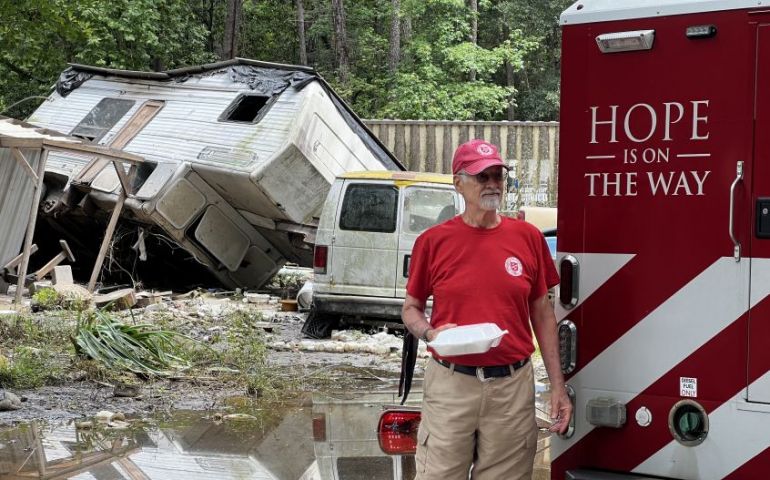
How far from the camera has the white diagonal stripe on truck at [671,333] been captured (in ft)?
14.5

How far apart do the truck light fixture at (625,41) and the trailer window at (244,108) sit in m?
14.7

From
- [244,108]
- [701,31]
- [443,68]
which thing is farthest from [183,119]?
[701,31]

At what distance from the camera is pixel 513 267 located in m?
4.64

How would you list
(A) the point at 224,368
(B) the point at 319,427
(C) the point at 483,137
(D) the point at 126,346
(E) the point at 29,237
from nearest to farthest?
(B) the point at 319,427 < (D) the point at 126,346 < (A) the point at 224,368 < (E) the point at 29,237 < (C) the point at 483,137

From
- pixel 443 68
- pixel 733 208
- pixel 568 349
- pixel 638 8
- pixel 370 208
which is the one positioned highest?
pixel 443 68

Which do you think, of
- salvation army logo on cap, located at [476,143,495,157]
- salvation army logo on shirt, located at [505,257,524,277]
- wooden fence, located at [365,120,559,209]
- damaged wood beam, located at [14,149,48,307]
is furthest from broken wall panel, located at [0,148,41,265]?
salvation army logo on shirt, located at [505,257,524,277]

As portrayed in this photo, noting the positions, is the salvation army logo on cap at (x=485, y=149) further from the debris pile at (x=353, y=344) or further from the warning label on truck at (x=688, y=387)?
the debris pile at (x=353, y=344)

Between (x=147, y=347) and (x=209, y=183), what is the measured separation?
24.4 feet

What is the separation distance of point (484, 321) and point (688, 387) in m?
0.85

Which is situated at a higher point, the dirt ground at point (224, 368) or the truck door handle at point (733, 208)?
the truck door handle at point (733, 208)

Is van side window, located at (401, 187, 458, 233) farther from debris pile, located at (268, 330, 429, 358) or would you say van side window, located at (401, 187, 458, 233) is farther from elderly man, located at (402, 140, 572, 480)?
elderly man, located at (402, 140, 572, 480)

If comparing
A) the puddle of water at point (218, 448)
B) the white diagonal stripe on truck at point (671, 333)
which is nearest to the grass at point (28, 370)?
the puddle of water at point (218, 448)

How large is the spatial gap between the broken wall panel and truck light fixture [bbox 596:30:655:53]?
14.5m

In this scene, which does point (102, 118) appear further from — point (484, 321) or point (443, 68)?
point (484, 321)
